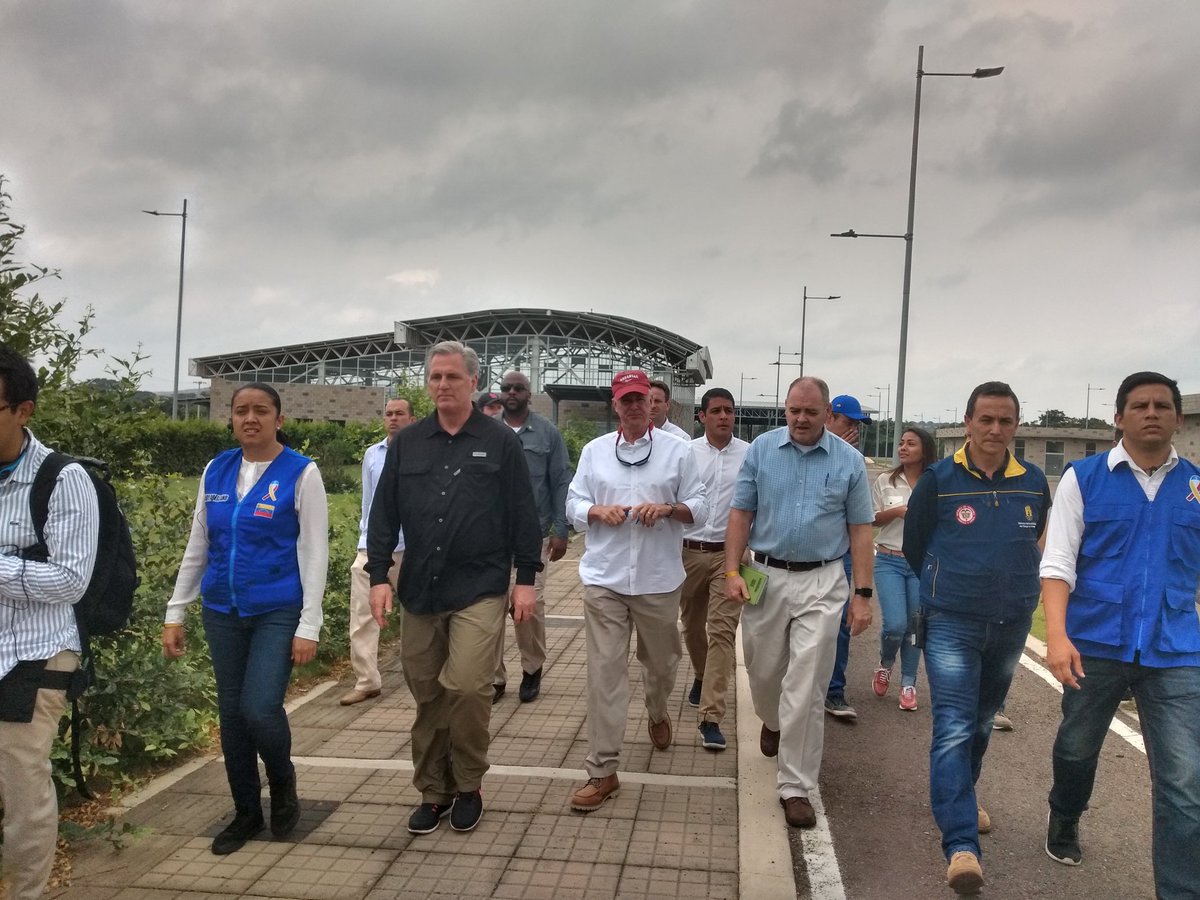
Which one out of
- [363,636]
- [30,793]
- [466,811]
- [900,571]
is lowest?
[466,811]

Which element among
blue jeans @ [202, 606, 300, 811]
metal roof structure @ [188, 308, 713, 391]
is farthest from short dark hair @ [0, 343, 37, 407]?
metal roof structure @ [188, 308, 713, 391]

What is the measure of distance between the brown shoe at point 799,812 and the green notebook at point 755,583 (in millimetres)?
949

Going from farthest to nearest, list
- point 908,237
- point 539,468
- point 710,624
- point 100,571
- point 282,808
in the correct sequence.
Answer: point 908,237, point 539,468, point 710,624, point 282,808, point 100,571

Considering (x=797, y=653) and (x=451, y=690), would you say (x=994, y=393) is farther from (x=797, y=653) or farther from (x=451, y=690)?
(x=451, y=690)

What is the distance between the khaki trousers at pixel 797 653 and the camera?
4.48 m

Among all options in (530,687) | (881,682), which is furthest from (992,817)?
(530,687)

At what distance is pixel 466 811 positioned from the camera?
424 cm

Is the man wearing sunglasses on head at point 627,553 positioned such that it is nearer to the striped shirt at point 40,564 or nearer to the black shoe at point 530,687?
the black shoe at point 530,687

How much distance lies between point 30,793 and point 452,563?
1750 mm

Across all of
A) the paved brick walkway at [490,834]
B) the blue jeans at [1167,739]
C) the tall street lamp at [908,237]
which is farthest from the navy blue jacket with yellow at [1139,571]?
the tall street lamp at [908,237]

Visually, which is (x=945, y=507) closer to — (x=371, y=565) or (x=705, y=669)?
(x=705, y=669)

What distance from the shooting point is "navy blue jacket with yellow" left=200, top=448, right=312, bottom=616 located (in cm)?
390

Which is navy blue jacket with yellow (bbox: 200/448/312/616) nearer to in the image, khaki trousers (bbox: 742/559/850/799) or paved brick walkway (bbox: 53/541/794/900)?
paved brick walkway (bbox: 53/541/794/900)

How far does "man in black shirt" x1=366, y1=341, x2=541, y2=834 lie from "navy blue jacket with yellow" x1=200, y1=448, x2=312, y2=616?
42 centimetres
